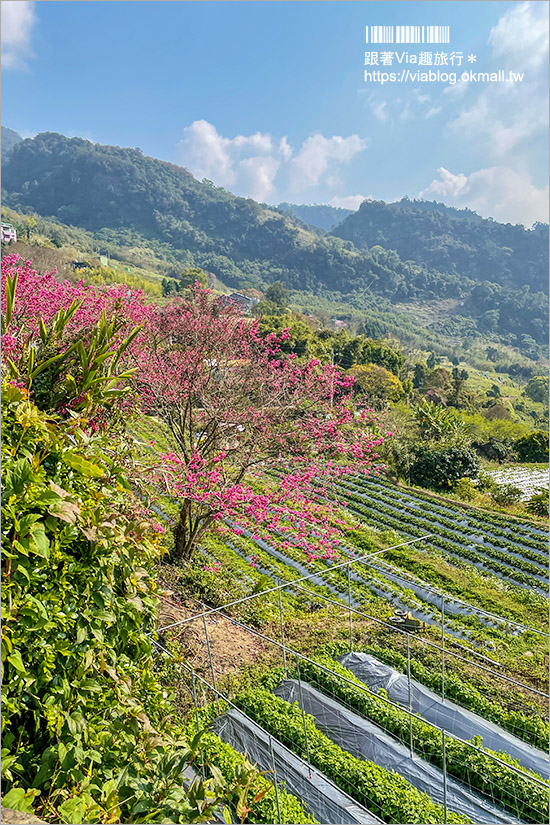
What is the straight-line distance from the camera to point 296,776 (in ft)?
10.8

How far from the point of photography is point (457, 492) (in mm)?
13641

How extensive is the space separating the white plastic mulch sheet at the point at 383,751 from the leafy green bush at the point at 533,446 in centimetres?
1594

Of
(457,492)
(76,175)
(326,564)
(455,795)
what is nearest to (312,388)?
(326,564)

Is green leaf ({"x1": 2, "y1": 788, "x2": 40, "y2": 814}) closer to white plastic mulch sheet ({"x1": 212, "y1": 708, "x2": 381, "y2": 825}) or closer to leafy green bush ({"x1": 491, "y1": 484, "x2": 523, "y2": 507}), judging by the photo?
white plastic mulch sheet ({"x1": 212, "y1": 708, "x2": 381, "y2": 825})

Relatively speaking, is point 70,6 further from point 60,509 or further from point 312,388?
point 312,388

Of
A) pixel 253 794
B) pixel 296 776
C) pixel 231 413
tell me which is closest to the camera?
pixel 253 794

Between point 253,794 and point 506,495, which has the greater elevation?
point 253,794

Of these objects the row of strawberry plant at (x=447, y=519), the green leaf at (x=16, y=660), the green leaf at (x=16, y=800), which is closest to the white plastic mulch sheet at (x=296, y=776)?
the green leaf at (x=16, y=800)

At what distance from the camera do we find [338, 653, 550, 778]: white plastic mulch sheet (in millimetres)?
3898

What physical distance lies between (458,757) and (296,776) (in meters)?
1.32

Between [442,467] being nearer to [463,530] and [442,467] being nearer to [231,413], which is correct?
[463,530]

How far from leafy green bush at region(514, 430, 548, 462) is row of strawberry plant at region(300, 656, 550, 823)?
51.6ft

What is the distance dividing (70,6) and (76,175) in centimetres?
10368

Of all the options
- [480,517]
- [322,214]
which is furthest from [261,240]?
[480,517]
